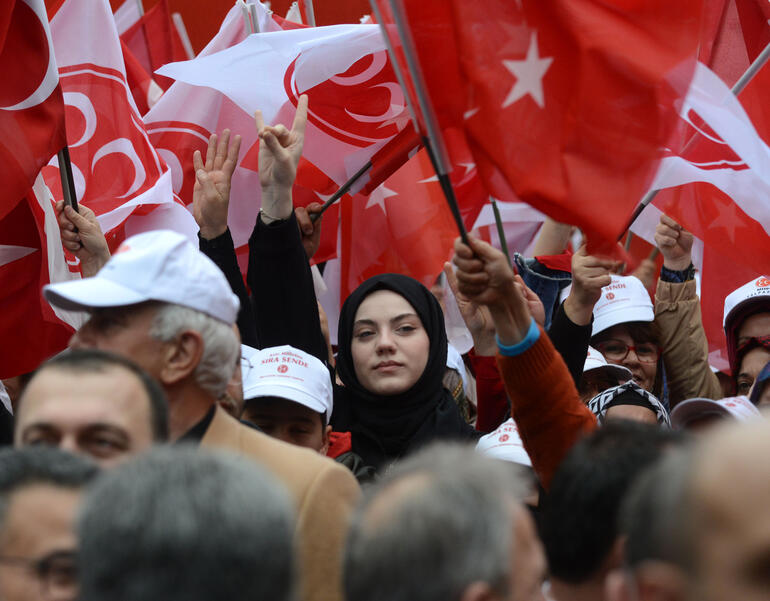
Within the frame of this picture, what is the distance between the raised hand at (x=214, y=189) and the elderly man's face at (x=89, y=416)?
7.25 feet

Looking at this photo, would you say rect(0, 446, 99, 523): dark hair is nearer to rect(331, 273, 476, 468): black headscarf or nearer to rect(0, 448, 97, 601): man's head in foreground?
rect(0, 448, 97, 601): man's head in foreground

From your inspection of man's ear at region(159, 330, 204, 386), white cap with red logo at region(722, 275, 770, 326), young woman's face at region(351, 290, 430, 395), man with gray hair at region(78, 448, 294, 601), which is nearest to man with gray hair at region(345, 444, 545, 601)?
man with gray hair at region(78, 448, 294, 601)

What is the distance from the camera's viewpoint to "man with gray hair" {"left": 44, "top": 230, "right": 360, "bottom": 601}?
2553mm

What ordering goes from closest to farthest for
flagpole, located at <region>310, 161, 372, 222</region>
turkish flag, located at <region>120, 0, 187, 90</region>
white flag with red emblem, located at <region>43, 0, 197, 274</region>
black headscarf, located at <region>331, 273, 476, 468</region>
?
black headscarf, located at <region>331, 273, 476, 468</region>, white flag with red emblem, located at <region>43, 0, 197, 274</region>, flagpole, located at <region>310, 161, 372, 222</region>, turkish flag, located at <region>120, 0, 187, 90</region>

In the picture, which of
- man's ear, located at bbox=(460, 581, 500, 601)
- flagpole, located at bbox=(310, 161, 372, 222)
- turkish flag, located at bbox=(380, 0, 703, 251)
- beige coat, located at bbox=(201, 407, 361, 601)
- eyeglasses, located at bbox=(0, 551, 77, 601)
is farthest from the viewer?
flagpole, located at bbox=(310, 161, 372, 222)

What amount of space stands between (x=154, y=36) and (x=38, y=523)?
5788mm

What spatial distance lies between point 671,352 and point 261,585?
396 cm

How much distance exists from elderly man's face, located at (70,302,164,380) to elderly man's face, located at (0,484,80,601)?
72cm

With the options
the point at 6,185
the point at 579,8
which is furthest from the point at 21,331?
the point at 579,8

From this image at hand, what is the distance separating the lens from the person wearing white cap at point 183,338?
8.36ft

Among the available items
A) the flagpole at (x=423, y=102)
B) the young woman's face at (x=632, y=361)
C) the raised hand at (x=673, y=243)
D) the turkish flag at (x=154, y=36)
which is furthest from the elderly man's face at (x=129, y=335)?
the turkish flag at (x=154, y=36)

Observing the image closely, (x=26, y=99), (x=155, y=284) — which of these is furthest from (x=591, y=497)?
(x=26, y=99)

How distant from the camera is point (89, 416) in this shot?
2.21 metres

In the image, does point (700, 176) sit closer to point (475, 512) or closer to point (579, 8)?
point (579, 8)
